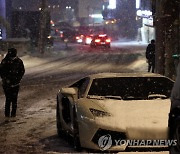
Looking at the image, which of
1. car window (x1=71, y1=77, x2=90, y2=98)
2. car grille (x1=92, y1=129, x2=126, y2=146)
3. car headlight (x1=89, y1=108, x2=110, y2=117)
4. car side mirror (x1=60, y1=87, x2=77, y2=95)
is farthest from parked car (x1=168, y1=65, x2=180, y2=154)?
car side mirror (x1=60, y1=87, x2=77, y2=95)

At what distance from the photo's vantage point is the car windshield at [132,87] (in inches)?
340

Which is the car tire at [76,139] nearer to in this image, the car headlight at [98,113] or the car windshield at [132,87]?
the car headlight at [98,113]

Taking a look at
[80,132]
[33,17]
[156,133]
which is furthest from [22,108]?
[33,17]

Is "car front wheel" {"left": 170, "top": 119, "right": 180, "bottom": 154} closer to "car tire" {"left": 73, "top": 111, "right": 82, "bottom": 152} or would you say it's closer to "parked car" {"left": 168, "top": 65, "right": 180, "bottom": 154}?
"parked car" {"left": 168, "top": 65, "right": 180, "bottom": 154}

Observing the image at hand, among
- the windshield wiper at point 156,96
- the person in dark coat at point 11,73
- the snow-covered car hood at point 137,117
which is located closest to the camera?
the snow-covered car hood at point 137,117

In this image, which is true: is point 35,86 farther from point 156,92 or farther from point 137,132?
point 137,132

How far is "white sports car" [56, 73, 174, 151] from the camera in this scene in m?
7.38

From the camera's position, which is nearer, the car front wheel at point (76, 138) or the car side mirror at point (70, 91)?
the car front wheel at point (76, 138)

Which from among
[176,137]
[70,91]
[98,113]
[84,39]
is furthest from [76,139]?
[84,39]

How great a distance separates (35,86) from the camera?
768 inches

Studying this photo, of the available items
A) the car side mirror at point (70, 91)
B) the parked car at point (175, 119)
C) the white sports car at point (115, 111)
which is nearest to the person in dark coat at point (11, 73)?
the white sports car at point (115, 111)

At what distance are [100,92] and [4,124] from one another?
3182 millimetres

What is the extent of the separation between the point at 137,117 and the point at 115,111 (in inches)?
15.0

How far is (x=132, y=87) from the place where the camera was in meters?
8.79
